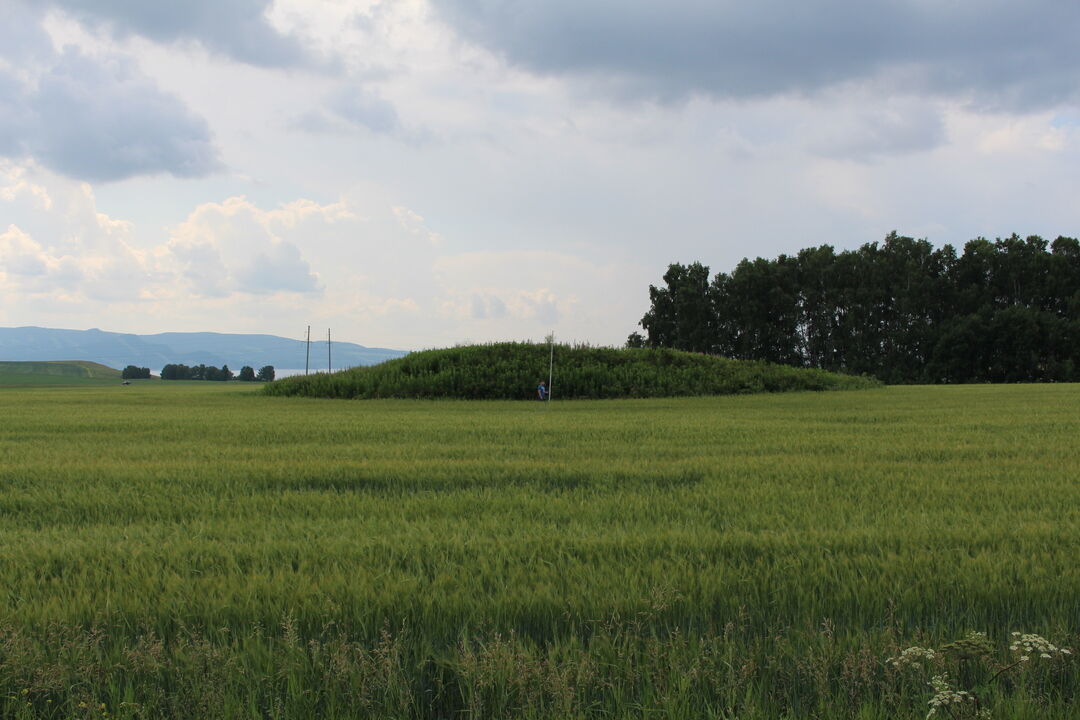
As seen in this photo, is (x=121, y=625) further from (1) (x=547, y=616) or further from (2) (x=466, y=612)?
(1) (x=547, y=616)

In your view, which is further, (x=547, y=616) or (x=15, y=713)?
(x=547, y=616)

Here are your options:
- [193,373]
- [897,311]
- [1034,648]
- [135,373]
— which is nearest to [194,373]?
[193,373]

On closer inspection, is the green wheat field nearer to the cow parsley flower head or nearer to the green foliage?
the cow parsley flower head

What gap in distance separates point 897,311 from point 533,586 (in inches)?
1936

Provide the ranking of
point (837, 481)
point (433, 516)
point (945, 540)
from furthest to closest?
1. point (837, 481)
2. point (433, 516)
3. point (945, 540)

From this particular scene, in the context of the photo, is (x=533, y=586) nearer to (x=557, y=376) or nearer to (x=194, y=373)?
(x=557, y=376)

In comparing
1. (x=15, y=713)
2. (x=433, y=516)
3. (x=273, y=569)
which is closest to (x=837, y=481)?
(x=433, y=516)

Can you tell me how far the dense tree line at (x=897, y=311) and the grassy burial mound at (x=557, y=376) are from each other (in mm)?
22237

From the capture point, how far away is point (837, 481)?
6070 mm

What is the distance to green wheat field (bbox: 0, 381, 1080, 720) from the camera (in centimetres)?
248

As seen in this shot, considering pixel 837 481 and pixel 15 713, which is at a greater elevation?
pixel 837 481

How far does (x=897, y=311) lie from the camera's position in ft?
153

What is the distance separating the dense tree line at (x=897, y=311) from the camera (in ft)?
139

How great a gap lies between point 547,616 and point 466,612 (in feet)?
1.12
